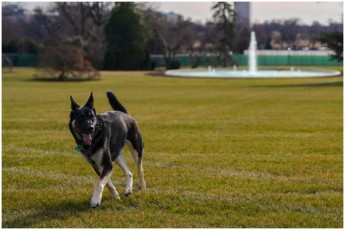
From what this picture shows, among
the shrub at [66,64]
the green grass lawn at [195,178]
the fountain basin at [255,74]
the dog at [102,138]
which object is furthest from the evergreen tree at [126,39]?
the dog at [102,138]

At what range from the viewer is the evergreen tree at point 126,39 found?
238ft

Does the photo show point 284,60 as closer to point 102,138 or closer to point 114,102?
point 114,102

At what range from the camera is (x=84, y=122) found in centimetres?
652

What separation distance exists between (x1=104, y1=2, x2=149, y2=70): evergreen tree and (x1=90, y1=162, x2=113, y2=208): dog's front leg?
216 feet

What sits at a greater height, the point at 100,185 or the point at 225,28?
the point at 225,28

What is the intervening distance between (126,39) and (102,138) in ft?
219

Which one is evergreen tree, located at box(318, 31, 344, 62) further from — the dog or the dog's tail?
the dog

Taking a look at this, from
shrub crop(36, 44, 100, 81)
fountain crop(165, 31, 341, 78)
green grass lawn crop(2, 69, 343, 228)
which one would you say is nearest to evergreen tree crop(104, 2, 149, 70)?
fountain crop(165, 31, 341, 78)

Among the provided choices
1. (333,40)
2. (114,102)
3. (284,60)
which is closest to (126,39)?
(333,40)

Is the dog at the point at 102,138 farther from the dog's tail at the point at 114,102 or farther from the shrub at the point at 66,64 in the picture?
the shrub at the point at 66,64

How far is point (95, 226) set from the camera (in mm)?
6414

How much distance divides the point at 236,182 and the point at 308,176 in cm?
125

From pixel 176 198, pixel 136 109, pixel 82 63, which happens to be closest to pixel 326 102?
pixel 136 109

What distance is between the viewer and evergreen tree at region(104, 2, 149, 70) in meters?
72.5
